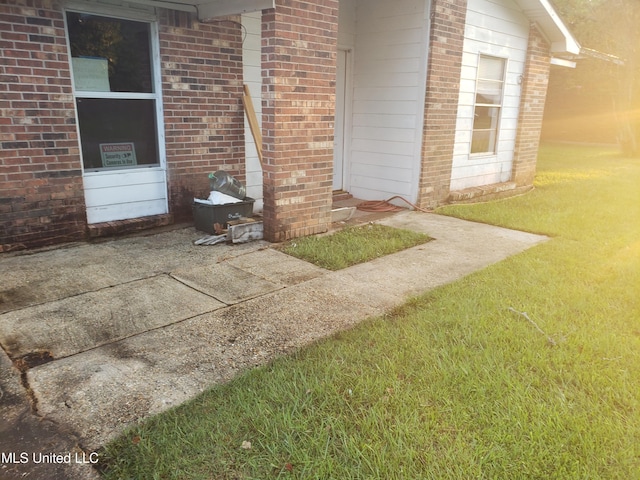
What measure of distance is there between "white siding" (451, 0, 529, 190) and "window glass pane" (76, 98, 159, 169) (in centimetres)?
476

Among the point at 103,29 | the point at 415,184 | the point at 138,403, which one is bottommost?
the point at 138,403

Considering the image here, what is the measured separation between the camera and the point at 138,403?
260 cm

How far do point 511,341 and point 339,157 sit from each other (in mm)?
5270

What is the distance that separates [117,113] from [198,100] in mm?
918

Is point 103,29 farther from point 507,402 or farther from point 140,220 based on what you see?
point 507,402

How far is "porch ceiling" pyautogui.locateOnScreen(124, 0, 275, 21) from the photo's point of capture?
488 cm

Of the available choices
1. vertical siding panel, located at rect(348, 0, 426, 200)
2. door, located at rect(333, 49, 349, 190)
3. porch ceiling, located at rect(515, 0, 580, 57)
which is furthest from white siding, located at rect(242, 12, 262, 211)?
porch ceiling, located at rect(515, 0, 580, 57)

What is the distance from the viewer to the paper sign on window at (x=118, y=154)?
5383 millimetres

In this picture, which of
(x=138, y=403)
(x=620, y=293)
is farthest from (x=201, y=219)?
(x=620, y=293)

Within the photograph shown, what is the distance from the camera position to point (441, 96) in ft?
23.7

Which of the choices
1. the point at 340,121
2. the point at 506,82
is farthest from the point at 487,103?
the point at 340,121

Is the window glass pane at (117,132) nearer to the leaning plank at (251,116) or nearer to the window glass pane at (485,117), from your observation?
the leaning plank at (251,116)

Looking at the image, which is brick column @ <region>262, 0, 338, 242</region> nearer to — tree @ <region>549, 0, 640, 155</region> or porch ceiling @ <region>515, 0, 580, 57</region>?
porch ceiling @ <region>515, 0, 580, 57</region>

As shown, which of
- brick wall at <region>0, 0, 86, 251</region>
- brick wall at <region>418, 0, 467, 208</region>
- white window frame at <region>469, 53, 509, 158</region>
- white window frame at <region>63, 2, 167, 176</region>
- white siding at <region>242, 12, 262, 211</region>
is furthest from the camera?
white window frame at <region>469, 53, 509, 158</region>
